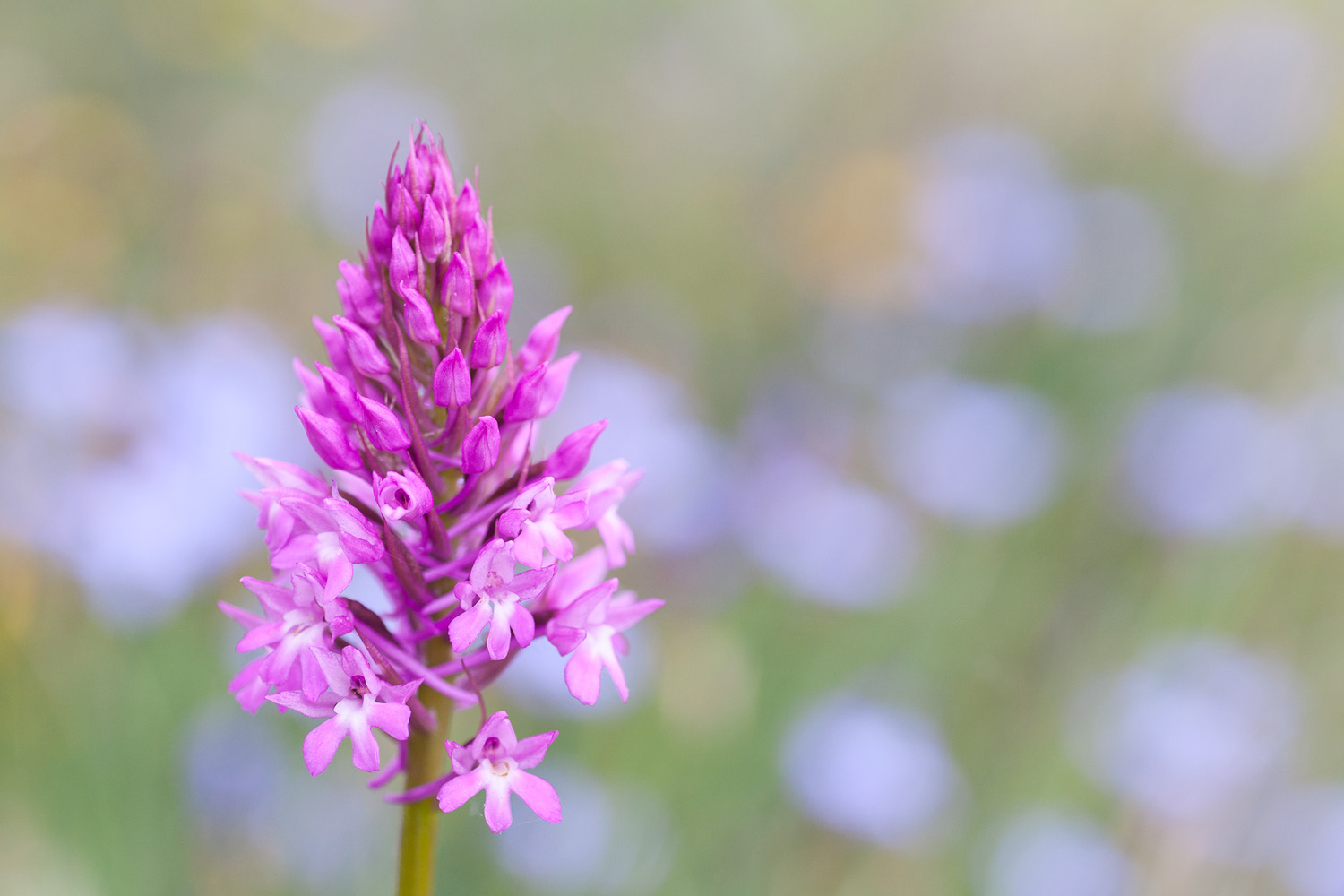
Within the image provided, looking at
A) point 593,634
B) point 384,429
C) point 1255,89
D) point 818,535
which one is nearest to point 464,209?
point 384,429

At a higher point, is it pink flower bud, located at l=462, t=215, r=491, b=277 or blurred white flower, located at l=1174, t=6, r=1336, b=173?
blurred white flower, located at l=1174, t=6, r=1336, b=173

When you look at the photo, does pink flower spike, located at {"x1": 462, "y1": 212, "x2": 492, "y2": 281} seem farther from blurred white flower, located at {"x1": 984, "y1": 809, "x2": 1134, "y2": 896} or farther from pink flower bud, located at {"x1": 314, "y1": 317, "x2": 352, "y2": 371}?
blurred white flower, located at {"x1": 984, "y1": 809, "x2": 1134, "y2": 896}

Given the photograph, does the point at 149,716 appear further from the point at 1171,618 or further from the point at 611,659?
the point at 1171,618

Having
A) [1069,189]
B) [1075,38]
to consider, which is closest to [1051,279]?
[1069,189]

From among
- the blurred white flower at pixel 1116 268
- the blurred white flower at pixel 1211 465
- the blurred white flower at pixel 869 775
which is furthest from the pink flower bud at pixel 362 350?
the blurred white flower at pixel 1116 268

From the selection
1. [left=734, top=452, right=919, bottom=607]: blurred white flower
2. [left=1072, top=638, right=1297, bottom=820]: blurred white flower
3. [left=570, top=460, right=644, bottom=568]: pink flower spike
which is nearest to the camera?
[left=570, top=460, right=644, bottom=568]: pink flower spike

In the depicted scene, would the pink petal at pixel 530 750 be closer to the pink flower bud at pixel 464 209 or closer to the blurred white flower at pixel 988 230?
the pink flower bud at pixel 464 209

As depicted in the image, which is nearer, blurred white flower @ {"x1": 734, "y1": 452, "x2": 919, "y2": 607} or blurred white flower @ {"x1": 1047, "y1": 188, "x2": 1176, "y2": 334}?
blurred white flower @ {"x1": 734, "y1": 452, "x2": 919, "y2": 607}

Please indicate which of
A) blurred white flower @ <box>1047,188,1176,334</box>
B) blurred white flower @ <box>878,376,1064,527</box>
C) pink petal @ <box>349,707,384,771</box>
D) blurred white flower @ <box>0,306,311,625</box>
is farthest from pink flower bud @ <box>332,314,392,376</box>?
blurred white flower @ <box>1047,188,1176,334</box>
